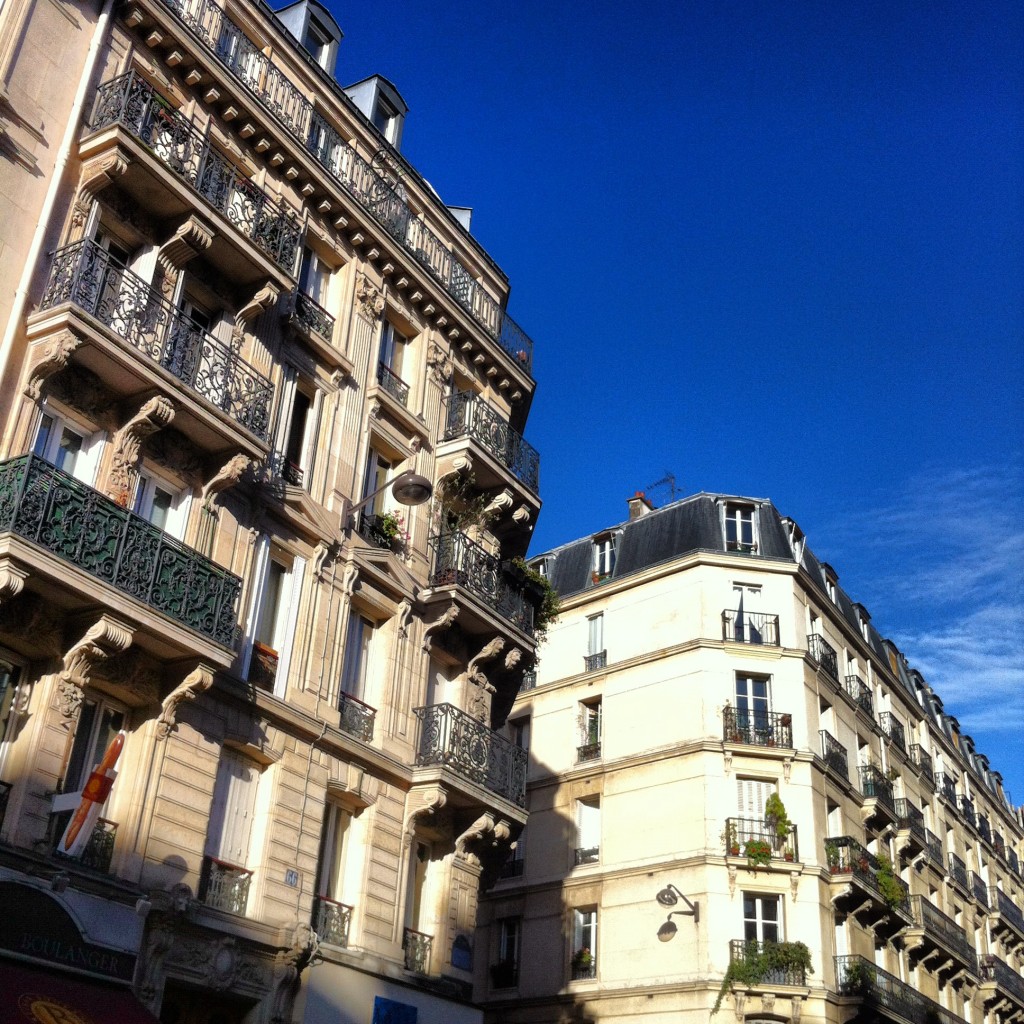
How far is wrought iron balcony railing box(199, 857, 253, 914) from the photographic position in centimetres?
1411

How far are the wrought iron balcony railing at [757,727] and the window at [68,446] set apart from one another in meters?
19.9

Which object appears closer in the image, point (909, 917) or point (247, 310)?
point (247, 310)

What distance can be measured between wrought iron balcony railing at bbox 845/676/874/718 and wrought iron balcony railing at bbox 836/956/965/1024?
7.67m

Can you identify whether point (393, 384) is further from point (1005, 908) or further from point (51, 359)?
point (1005, 908)

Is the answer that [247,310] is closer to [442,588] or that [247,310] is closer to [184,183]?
[184,183]

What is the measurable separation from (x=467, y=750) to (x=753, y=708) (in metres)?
14.2

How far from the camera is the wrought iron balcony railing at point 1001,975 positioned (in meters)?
40.6

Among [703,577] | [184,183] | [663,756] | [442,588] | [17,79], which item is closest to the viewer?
[17,79]

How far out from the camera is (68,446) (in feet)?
45.7

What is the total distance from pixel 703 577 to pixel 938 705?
19.8 meters

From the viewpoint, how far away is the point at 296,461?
17.6 metres

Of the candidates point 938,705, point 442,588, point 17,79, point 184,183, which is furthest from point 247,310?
point 938,705

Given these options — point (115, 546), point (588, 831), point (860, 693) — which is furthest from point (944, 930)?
point (115, 546)

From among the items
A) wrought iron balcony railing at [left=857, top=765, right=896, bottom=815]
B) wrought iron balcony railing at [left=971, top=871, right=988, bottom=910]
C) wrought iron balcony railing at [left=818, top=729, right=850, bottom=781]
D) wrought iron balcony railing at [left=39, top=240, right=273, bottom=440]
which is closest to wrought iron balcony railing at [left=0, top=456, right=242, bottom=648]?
wrought iron balcony railing at [left=39, top=240, right=273, bottom=440]
